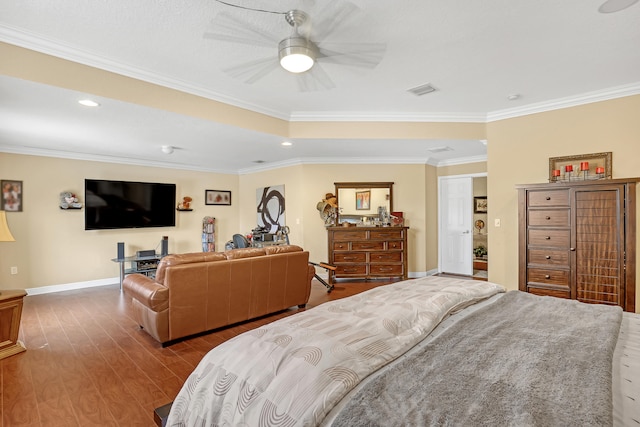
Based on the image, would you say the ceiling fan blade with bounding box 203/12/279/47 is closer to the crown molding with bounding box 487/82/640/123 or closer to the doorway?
the crown molding with bounding box 487/82/640/123

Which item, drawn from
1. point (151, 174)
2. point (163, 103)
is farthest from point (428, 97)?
point (151, 174)

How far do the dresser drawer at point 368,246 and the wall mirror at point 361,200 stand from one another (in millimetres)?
630

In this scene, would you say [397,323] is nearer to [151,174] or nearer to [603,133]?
[603,133]

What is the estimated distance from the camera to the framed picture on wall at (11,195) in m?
4.81

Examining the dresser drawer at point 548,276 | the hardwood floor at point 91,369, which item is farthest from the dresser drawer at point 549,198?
the hardwood floor at point 91,369

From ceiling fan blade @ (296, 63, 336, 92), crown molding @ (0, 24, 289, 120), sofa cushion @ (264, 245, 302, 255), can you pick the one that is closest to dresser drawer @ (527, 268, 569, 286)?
sofa cushion @ (264, 245, 302, 255)

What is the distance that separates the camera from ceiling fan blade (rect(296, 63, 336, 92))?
2680 millimetres

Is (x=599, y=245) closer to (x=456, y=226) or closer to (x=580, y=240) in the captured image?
(x=580, y=240)

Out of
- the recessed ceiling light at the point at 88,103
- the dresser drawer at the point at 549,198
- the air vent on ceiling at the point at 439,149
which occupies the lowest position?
the dresser drawer at the point at 549,198

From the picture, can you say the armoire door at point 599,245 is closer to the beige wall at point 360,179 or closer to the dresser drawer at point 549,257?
the dresser drawer at point 549,257

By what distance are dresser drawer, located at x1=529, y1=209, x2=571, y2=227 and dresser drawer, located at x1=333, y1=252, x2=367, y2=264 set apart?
9.39 ft

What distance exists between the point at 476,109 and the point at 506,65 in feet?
4.03

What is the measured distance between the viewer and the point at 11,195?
4875mm

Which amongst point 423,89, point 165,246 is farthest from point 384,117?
point 165,246
